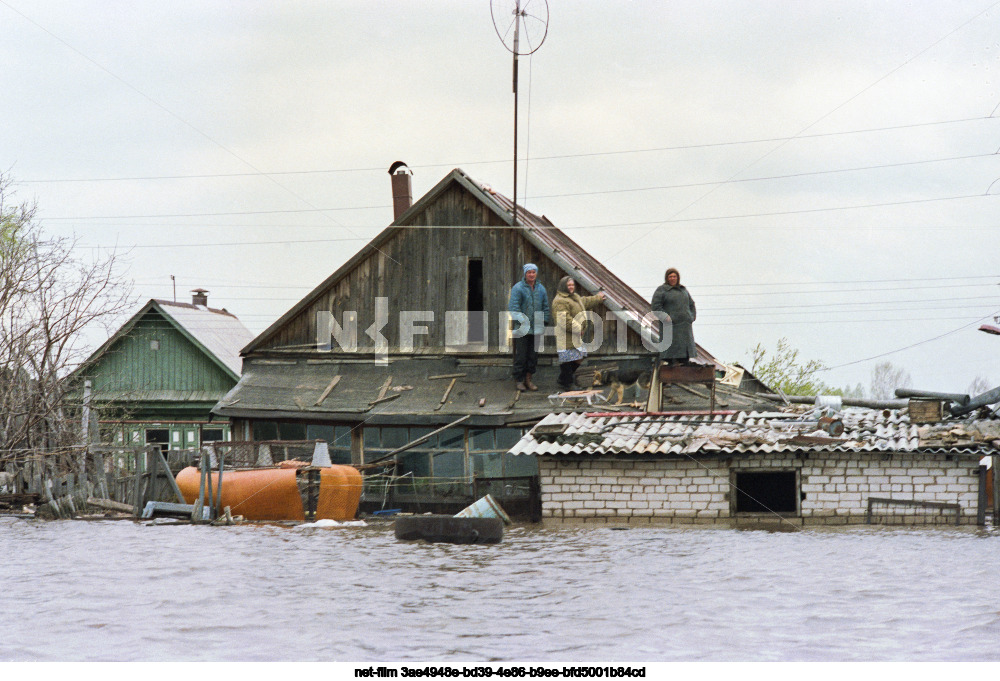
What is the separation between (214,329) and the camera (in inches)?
1531

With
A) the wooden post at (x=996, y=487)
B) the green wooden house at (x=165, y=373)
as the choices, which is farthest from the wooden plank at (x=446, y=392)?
the green wooden house at (x=165, y=373)

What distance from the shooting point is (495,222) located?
2578cm

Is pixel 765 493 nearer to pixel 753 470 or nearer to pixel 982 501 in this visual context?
pixel 753 470

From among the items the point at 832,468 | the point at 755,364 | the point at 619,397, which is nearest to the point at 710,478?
the point at 832,468

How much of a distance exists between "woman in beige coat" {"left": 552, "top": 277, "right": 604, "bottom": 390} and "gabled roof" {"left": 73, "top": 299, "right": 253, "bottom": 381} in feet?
44.1

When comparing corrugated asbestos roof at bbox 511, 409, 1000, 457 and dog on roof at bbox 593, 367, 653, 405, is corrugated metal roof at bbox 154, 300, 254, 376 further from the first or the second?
corrugated asbestos roof at bbox 511, 409, 1000, 457

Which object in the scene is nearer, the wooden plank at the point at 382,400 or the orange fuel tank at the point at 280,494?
the orange fuel tank at the point at 280,494

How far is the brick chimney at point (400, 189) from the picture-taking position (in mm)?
28875

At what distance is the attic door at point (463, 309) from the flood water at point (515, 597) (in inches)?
283

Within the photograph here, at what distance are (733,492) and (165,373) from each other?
21721 millimetres

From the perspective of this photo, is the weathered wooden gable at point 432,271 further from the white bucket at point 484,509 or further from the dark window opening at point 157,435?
the dark window opening at point 157,435

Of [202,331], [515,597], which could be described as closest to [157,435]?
[202,331]

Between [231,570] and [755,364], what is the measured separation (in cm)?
3650
